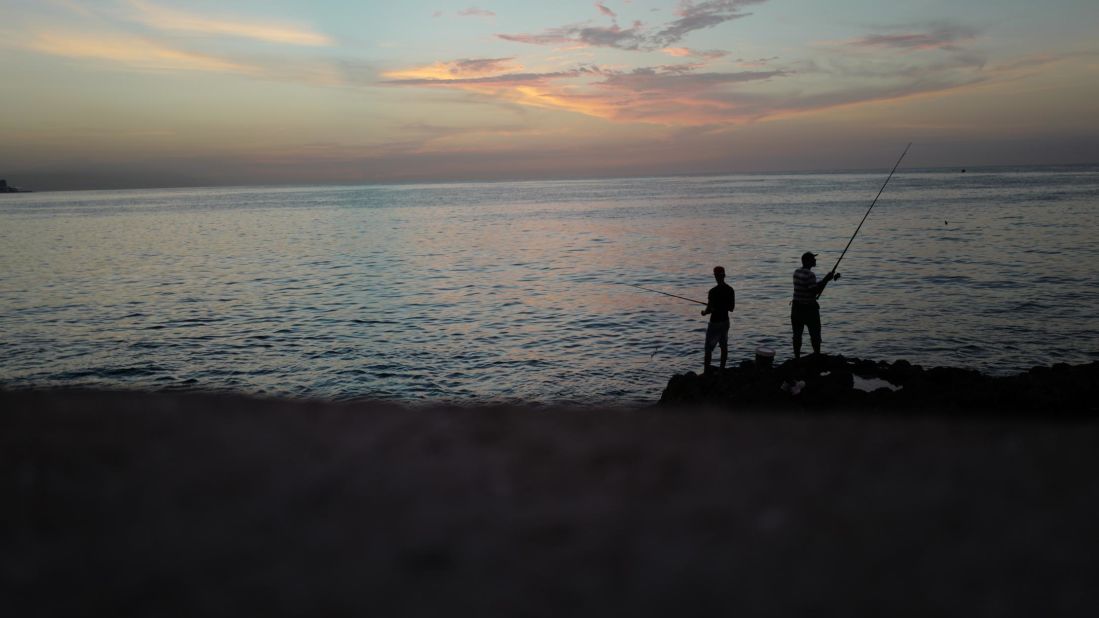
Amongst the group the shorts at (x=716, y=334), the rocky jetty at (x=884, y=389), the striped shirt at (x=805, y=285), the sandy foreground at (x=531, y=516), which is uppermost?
the striped shirt at (x=805, y=285)

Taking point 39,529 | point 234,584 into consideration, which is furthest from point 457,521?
point 39,529

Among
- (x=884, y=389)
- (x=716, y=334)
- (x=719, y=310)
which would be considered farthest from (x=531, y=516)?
(x=716, y=334)

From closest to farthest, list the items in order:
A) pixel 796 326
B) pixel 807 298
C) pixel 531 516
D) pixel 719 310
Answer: pixel 531 516, pixel 807 298, pixel 796 326, pixel 719 310

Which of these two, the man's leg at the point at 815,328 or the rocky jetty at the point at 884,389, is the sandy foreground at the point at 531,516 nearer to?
the rocky jetty at the point at 884,389

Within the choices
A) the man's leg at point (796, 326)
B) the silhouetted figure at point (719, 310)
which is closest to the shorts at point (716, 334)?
the silhouetted figure at point (719, 310)

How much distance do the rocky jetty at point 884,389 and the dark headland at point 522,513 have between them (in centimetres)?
408

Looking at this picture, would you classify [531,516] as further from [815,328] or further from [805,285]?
[815,328]

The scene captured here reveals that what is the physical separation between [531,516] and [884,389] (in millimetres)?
8165

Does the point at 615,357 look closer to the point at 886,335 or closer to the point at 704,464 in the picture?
the point at 886,335

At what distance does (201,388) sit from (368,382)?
331cm

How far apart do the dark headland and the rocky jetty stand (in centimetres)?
408

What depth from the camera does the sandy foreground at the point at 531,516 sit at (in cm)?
291

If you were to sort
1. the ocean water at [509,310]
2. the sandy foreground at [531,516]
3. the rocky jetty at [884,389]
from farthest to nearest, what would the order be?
the ocean water at [509,310]
the rocky jetty at [884,389]
the sandy foreground at [531,516]

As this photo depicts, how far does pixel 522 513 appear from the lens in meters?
3.72
